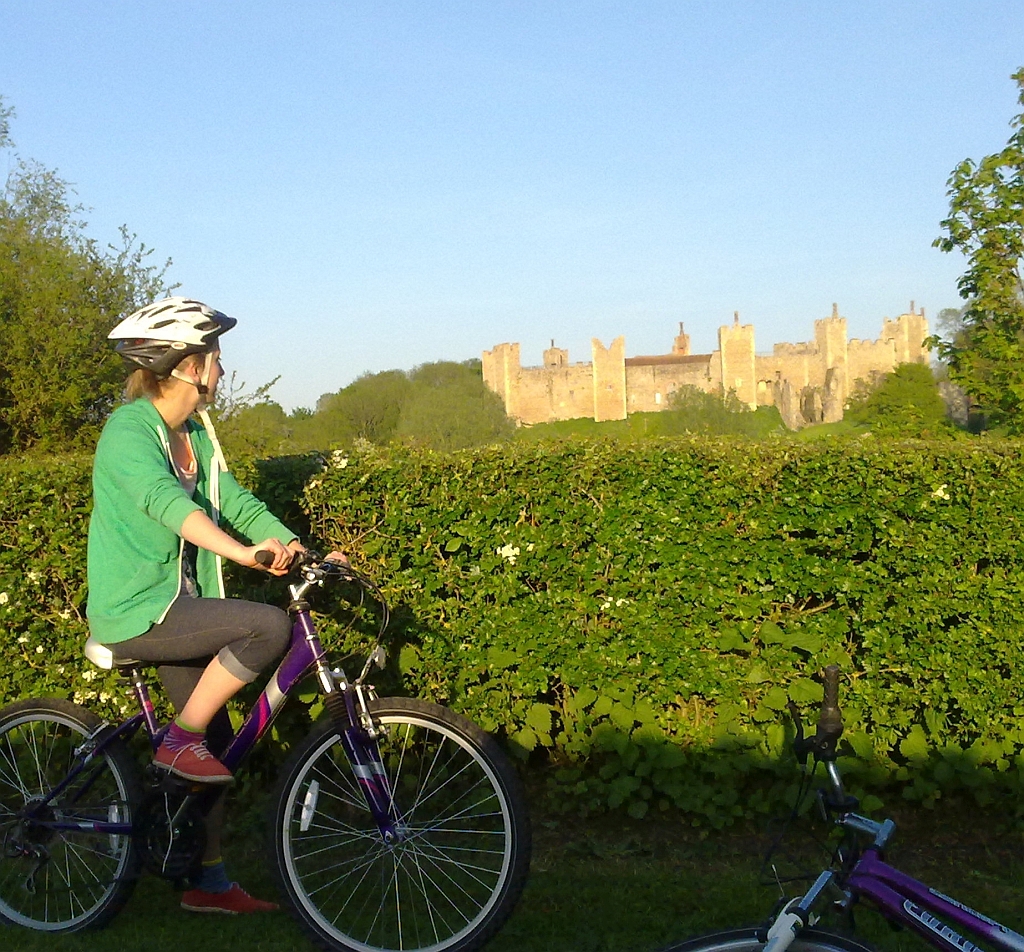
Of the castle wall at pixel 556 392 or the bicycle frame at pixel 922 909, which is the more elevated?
the castle wall at pixel 556 392

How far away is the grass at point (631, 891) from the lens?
3916mm

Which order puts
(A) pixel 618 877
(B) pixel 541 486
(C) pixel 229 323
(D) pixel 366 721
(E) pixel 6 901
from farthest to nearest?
(B) pixel 541 486
(A) pixel 618 877
(E) pixel 6 901
(C) pixel 229 323
(D) pixel 366 721

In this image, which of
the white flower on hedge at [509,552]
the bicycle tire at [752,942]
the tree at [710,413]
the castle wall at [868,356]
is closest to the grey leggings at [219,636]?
the white flower on hedge at [509,552]

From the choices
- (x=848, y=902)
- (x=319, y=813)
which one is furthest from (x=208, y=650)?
(x=848, y=902)

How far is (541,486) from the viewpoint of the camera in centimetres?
490

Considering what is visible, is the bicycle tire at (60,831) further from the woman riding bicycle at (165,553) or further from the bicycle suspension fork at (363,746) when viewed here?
the bicycle suspension fork at (363,746)

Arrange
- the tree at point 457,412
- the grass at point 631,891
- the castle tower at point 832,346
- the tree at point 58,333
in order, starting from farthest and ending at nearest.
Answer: the castle tower at point 832,346
the tree at point 457,412
the tree at point 58,333
the grass at point 631,891

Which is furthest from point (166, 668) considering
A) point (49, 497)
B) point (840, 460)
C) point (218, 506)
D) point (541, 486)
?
point (840, 460)

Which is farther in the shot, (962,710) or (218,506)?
(962,710)

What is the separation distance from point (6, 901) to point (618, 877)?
93.0 inches

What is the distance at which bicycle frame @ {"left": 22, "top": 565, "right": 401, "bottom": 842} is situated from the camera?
3615 millimetres

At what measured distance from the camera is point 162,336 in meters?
3.67

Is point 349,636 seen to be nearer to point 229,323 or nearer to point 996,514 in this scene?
point 229,323

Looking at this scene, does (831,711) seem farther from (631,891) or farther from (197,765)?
(631,891)
